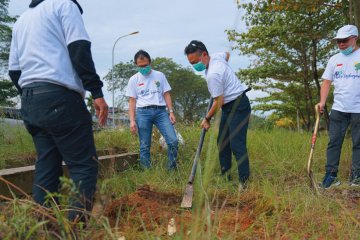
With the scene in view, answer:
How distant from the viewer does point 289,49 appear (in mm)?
14430

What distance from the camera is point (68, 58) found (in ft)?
8.74

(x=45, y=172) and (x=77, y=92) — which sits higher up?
(x=77, y=92)

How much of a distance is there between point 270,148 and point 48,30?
4.35 m

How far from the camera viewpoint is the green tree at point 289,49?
11.8 m

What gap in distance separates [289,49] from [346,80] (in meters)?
10.4

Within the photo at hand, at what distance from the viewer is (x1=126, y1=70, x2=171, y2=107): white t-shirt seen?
541cm

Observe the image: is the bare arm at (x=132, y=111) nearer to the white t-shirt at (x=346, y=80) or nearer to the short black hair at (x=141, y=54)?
the short black hair at (x=141, y=54)

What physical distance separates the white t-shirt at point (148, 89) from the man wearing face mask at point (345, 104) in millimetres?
2096

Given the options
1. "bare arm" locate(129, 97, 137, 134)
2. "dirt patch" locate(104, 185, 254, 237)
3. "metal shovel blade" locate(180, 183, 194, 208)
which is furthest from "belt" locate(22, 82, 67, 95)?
"bare arm" locate(129, 97, 137, 134)

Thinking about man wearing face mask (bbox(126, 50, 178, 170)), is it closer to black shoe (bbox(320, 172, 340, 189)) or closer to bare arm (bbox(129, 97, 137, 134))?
bare arm (bbox(129, 97, 137, 134))

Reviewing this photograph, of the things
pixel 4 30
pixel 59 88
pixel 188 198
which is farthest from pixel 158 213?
pixel 4 30

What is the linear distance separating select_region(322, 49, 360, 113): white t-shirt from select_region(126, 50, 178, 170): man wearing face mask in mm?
2050

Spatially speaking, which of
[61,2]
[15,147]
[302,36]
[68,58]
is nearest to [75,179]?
[68,58]

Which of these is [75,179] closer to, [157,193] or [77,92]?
[77,92]
